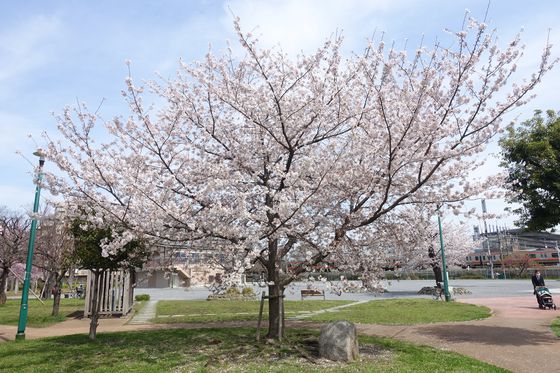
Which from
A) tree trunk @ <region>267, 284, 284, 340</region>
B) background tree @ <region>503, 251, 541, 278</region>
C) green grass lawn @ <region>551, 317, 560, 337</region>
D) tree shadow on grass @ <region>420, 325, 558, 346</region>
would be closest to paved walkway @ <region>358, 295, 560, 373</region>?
tree shadow on grass @ <region>420, 325, 558, 346</region>

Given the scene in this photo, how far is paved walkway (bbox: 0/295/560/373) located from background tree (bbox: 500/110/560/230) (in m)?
3.51

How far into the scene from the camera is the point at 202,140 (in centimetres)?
1009

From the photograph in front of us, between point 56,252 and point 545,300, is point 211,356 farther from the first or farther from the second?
point 545,300

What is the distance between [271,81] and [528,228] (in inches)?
387

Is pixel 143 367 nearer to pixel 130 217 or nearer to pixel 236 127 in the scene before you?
pixel 130 217

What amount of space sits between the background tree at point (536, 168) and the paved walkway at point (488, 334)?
3510 mm

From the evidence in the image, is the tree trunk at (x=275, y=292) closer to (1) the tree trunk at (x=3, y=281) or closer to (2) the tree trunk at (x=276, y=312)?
(2) the tree trunk at (x=276, y=312)

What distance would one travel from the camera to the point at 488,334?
1173 centimetres

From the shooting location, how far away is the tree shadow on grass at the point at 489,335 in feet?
34.6

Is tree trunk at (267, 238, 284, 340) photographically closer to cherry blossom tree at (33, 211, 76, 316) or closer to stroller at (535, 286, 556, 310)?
cherry blossom tree at (33, 211, 76, 316)

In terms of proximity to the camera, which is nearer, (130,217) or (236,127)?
(130,217)

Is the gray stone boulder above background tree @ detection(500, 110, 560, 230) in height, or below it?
below

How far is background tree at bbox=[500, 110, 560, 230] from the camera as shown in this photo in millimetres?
11156

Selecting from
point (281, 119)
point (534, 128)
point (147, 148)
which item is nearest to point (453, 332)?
point (534, 128)
